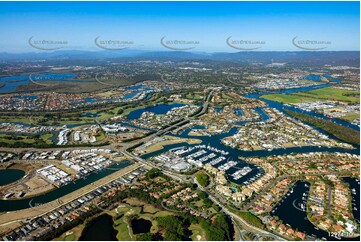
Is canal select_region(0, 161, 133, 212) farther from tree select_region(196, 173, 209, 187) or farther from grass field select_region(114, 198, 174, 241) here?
tree select_region(196, 173, 209, 187)

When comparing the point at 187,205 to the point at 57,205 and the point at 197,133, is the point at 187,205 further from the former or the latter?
the point at 197,133

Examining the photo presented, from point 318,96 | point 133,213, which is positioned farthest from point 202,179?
point 318,96

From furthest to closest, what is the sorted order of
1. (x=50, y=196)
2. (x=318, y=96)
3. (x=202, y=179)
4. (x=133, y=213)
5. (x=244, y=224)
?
(x=318, y=96), (x=202, y=179), (x=50, y=196), (x=133, y=213), (x=244, y=224)

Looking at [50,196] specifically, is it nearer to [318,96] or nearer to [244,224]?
[244,224]

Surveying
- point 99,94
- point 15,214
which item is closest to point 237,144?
point 15,214

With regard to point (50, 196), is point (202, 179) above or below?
above

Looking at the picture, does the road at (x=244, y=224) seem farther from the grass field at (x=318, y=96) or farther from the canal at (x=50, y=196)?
the grass field at (x=318, y=96)

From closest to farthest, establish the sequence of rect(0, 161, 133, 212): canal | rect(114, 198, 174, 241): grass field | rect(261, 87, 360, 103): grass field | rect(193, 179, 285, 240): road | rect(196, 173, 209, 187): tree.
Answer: rect(193, 179, 285, 240): road
rect(114, 198, 174, 241): grass field
rect(0, 161, 133, 212): canal
rect(196, 173, 209, 187): tree
rect(261, 87, 360, 103): grass field

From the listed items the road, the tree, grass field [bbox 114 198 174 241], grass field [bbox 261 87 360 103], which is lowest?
grass field [bbox 114 198 174 241]

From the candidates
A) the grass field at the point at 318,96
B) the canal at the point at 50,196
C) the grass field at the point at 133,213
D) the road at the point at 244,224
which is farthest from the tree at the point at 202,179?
the grass field at the point at 318,96

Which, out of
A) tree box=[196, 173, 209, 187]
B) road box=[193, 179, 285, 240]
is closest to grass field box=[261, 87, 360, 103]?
tree box=[196, 173, 209, 187]
